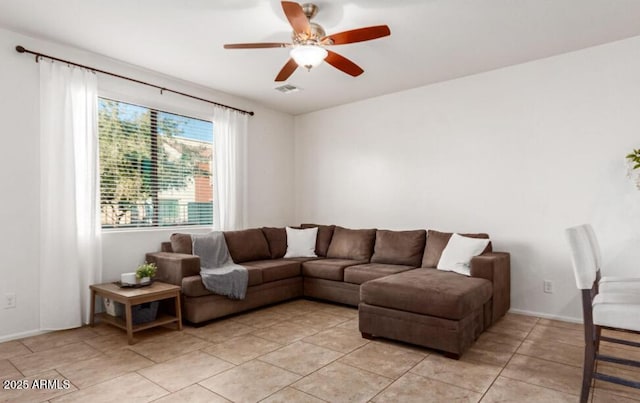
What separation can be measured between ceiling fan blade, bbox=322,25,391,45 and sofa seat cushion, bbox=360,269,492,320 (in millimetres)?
1907

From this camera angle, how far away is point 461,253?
364 cm

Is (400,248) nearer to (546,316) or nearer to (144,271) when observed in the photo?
(546,316)

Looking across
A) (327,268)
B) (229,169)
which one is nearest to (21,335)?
(229,169)

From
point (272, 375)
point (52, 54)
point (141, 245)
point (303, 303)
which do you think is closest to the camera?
point (272, 375)

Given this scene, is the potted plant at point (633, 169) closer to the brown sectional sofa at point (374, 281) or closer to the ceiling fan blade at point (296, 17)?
the brown sectional sofa at point (374, 281)

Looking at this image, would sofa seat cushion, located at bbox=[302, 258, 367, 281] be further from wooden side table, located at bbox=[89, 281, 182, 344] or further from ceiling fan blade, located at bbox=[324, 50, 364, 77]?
ceiling fan blade, located at bbox=[324, 50, 364, 77]

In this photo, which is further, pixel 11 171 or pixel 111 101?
pixel 111 101

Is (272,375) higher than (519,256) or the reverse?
the reverse

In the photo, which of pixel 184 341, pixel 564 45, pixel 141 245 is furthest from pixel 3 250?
pixel 564 45

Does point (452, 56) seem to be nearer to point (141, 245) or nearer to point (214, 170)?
point (214, 170)

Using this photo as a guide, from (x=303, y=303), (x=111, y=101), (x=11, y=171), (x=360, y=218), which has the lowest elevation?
(x=303, y=303)

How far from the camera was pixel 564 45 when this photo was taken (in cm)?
341

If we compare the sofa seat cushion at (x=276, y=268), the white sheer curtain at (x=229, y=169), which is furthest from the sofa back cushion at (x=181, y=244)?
the white sheer curtain at (x=229, y=169)

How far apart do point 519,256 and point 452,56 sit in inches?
86.0
